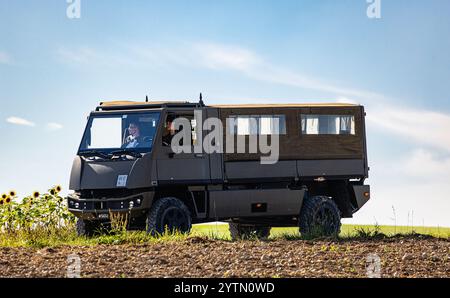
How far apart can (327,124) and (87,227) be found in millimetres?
6134

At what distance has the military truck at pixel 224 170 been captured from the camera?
17.6 metres

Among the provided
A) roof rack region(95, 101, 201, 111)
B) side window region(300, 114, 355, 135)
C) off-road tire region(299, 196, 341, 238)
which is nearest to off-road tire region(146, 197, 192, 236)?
roof rack region(95, 101, 201, 111)

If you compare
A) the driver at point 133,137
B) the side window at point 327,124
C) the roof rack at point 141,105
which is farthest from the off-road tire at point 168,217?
the side window at point 327,124

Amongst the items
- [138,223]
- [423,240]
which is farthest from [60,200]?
[423,240]

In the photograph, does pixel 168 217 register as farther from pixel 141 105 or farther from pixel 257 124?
pixel 257 124

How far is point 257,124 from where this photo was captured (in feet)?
62.5

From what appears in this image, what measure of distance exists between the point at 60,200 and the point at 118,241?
3.61 metres

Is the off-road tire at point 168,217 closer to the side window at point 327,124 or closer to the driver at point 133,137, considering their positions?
the driver at point 133,137

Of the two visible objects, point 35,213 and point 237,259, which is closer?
point 237,259

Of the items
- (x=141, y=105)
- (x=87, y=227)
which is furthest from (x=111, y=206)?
(x=141, y=105)

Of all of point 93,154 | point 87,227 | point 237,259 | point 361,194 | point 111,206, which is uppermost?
point 93,154

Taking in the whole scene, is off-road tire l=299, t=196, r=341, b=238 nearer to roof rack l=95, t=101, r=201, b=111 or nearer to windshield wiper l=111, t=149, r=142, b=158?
roof rack l=95, t=101, r=201, b=111
